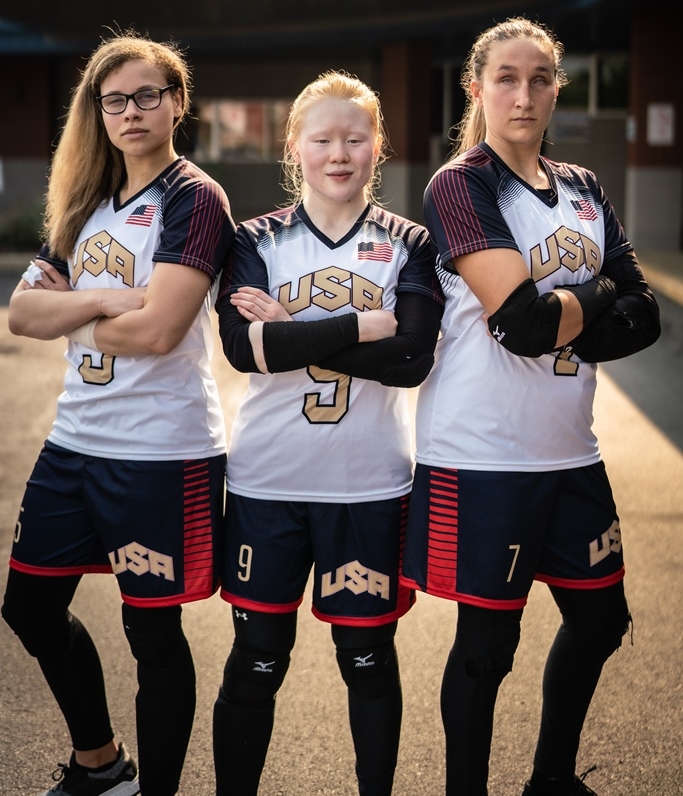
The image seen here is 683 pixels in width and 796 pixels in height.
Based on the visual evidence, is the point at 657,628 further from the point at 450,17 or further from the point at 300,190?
the point at 450,17

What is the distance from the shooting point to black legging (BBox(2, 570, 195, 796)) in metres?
2.93

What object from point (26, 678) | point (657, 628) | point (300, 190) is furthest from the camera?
point (657, 628)

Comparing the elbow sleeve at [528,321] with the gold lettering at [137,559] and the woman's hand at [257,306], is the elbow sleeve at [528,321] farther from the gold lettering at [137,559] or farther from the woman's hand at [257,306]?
the gold lettering at [137,559]

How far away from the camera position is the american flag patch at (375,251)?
112 inches

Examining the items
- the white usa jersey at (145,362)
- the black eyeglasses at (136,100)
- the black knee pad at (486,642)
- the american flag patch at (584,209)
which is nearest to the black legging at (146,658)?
the white usa jersey at (145,362)

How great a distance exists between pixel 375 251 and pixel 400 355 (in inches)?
12.5

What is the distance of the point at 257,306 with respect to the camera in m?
2.78

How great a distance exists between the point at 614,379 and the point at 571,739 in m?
6.57

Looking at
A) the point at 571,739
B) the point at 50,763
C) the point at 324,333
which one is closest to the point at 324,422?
the point at 324,333

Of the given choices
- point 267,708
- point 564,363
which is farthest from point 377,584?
point 564,363

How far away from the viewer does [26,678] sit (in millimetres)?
3932

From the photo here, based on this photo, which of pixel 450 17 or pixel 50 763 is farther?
pixel 450 17

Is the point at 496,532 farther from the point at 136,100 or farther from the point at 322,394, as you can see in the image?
the point at 136,100

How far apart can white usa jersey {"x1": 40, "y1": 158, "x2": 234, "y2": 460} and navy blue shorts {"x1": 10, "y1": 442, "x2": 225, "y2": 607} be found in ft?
0.17
